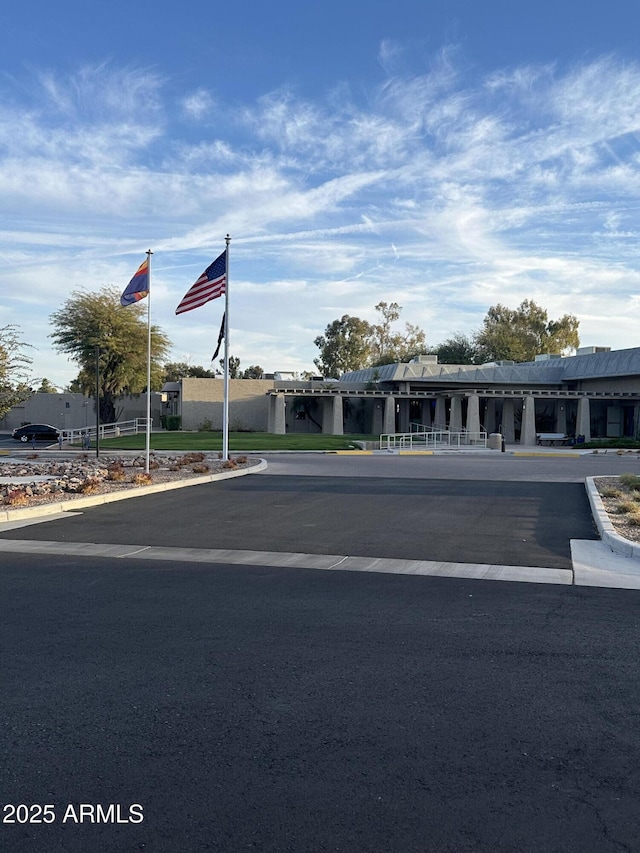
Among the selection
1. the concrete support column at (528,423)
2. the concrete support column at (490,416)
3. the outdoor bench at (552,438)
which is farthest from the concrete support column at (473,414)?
the concrete support column at (490,416)

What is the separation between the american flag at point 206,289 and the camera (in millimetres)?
25828

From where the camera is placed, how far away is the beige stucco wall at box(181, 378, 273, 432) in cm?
5934

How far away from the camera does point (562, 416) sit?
60688 mm

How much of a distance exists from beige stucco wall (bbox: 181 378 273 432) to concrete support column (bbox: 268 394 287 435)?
2.11m

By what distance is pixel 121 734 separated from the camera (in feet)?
16.9

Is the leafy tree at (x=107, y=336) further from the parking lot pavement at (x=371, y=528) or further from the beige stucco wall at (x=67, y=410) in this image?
the parking lot pavement at (x=371, y=528)

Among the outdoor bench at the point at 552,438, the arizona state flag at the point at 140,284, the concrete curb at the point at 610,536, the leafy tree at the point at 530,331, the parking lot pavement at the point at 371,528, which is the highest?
the leafy tree at the point at 530,331

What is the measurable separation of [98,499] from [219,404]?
4162 cm

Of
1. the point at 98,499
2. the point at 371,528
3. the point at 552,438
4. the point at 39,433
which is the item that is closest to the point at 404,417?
the point at 552,438

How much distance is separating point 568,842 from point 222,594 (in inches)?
231

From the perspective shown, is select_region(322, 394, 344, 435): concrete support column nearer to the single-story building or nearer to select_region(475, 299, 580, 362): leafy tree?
the single-story building

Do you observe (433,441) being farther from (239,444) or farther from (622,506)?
(622,506)

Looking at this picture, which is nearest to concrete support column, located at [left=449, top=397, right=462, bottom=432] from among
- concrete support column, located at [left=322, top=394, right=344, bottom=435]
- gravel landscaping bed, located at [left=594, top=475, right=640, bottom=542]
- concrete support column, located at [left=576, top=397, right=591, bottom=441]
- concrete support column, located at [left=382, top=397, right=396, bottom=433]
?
concrete support column, located at [left=382, top=397, right=396, bottom=433]

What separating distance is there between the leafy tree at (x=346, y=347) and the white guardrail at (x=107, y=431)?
134ft
